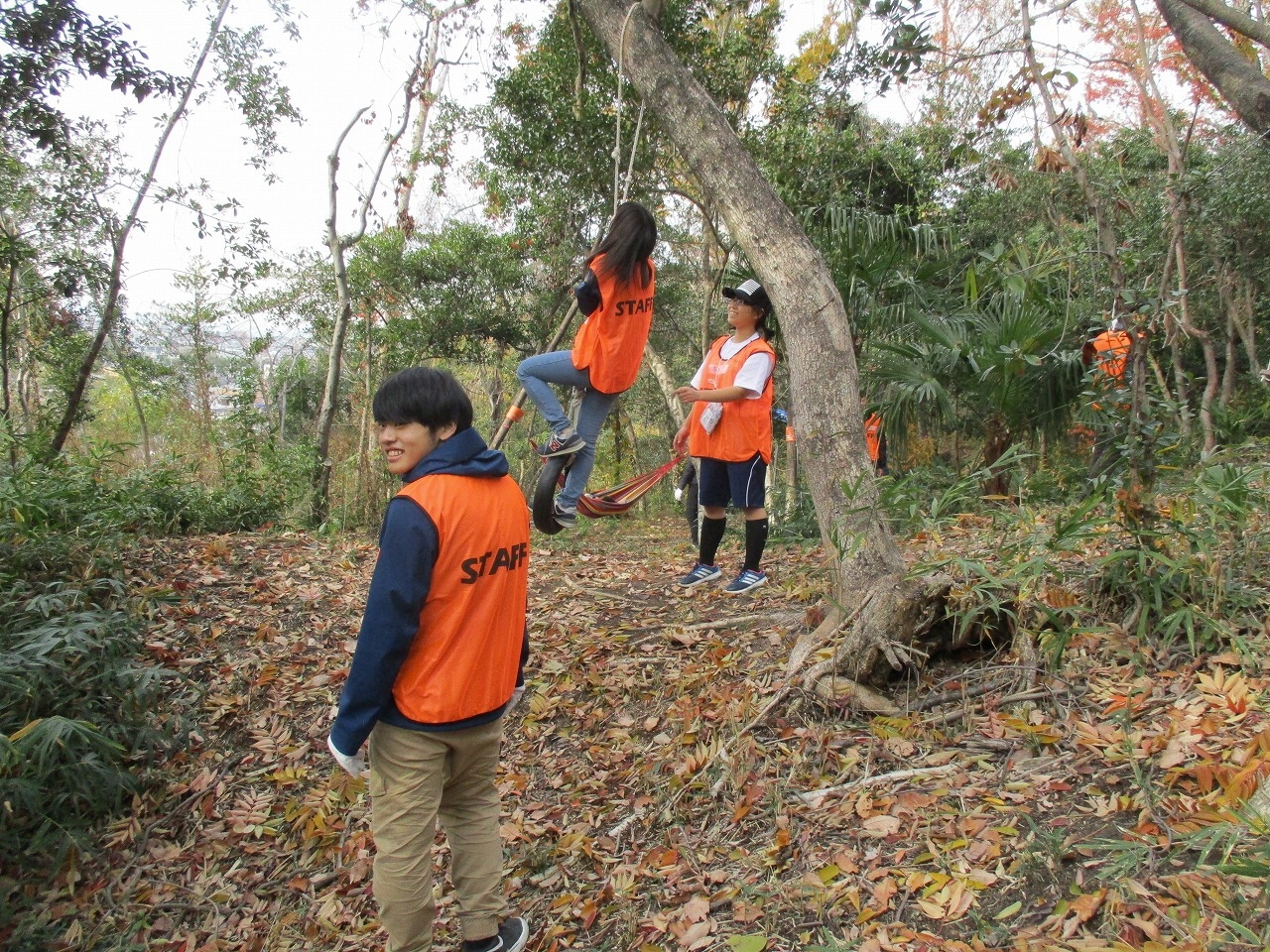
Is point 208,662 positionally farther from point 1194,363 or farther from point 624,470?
point 1194,363

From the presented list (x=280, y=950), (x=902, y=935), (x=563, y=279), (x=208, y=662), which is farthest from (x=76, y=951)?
(x=563, y=279)

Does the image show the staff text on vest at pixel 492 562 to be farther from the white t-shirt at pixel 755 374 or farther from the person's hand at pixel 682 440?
the person's hand at pixel 682 440

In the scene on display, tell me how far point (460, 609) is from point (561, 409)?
2.58 m

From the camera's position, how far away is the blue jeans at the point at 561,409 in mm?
4359

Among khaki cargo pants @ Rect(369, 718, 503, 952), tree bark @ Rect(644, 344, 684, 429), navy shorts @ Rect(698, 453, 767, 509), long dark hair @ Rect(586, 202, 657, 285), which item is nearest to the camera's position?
khaki cargo pants @ Rect(369, 718, 503, 952)

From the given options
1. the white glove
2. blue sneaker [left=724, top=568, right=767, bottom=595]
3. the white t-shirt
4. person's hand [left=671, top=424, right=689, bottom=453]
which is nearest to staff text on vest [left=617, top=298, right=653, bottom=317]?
the white t-shirt

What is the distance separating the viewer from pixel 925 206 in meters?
8.44

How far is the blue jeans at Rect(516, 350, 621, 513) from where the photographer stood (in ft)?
14.3

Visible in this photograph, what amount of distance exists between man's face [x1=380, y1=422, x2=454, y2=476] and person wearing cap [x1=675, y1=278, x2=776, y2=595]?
2150 millimetres

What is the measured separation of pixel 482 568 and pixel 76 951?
225 cm

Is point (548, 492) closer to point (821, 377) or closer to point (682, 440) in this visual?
point (682, 440)

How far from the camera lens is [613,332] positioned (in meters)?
4.19

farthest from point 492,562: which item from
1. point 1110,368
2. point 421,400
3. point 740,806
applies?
point 1110,368

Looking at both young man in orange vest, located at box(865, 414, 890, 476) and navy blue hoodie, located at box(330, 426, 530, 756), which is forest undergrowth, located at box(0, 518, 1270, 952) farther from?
young man in orange vest, located at box(865, 414, 890, 476)
